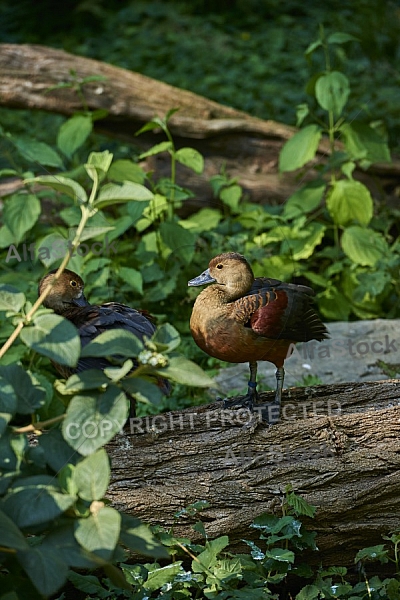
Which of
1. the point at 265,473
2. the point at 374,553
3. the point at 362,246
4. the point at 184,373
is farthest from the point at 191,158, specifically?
the point at 184,373

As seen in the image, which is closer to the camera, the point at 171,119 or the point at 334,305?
the point at 334,305

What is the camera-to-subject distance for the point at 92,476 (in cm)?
176

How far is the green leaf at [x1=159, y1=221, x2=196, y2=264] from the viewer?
461 cm

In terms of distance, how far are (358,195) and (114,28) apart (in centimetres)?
554

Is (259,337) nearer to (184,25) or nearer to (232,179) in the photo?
(232,179)

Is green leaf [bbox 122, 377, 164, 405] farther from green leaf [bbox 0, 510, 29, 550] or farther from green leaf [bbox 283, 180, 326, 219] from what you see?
green leaf [bbox 283, 180, 326, 219]

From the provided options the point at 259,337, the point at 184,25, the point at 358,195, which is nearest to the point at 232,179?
the point at 358,195

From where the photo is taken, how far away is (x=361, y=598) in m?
2.55

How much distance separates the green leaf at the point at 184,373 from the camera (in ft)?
5.92

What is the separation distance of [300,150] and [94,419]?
11.8 ft

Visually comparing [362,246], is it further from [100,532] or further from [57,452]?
[100,532]

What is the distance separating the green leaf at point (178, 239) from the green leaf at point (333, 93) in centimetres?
114

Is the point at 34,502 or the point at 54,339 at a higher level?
the point at 54,339

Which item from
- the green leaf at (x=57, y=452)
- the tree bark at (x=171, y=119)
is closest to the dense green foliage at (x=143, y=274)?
the green leaf at (x=57, y=452)
